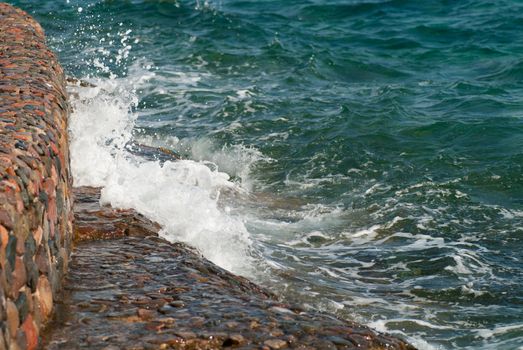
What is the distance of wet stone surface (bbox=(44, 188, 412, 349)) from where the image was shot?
4.45 m

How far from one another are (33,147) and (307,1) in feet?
53.8

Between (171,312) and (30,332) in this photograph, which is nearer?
(30,332)

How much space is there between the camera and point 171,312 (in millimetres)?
4785

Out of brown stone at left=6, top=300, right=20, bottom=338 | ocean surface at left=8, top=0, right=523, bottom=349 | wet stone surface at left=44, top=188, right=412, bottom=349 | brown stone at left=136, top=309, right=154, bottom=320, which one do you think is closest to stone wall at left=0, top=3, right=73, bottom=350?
brown stone at left=6, top=300, right=20, bottom=338

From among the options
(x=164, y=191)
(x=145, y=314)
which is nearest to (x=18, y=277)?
(x=145, y=314)

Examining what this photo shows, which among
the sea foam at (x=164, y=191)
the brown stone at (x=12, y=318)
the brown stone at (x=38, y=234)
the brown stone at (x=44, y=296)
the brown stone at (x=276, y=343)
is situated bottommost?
the sea foam at (x=164, y=191)

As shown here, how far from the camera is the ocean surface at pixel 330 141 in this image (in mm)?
7129

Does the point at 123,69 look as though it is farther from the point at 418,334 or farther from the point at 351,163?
the point at 418,334

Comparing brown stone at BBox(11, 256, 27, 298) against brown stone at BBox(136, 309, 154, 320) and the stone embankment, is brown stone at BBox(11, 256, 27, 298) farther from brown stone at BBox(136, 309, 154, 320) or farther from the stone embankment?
brown stone at BBox(136, 309, 154, 320)

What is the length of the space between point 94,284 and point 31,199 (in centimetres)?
96

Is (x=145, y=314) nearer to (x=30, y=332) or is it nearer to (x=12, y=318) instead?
(x=30, y=332)

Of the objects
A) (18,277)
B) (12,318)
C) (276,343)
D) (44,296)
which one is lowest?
(276,343)

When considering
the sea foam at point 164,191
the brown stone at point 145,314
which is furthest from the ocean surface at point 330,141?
the brown stone at point 145,314

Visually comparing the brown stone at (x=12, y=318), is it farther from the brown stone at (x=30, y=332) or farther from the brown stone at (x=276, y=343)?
the brown stone at (x=276, y=343)
